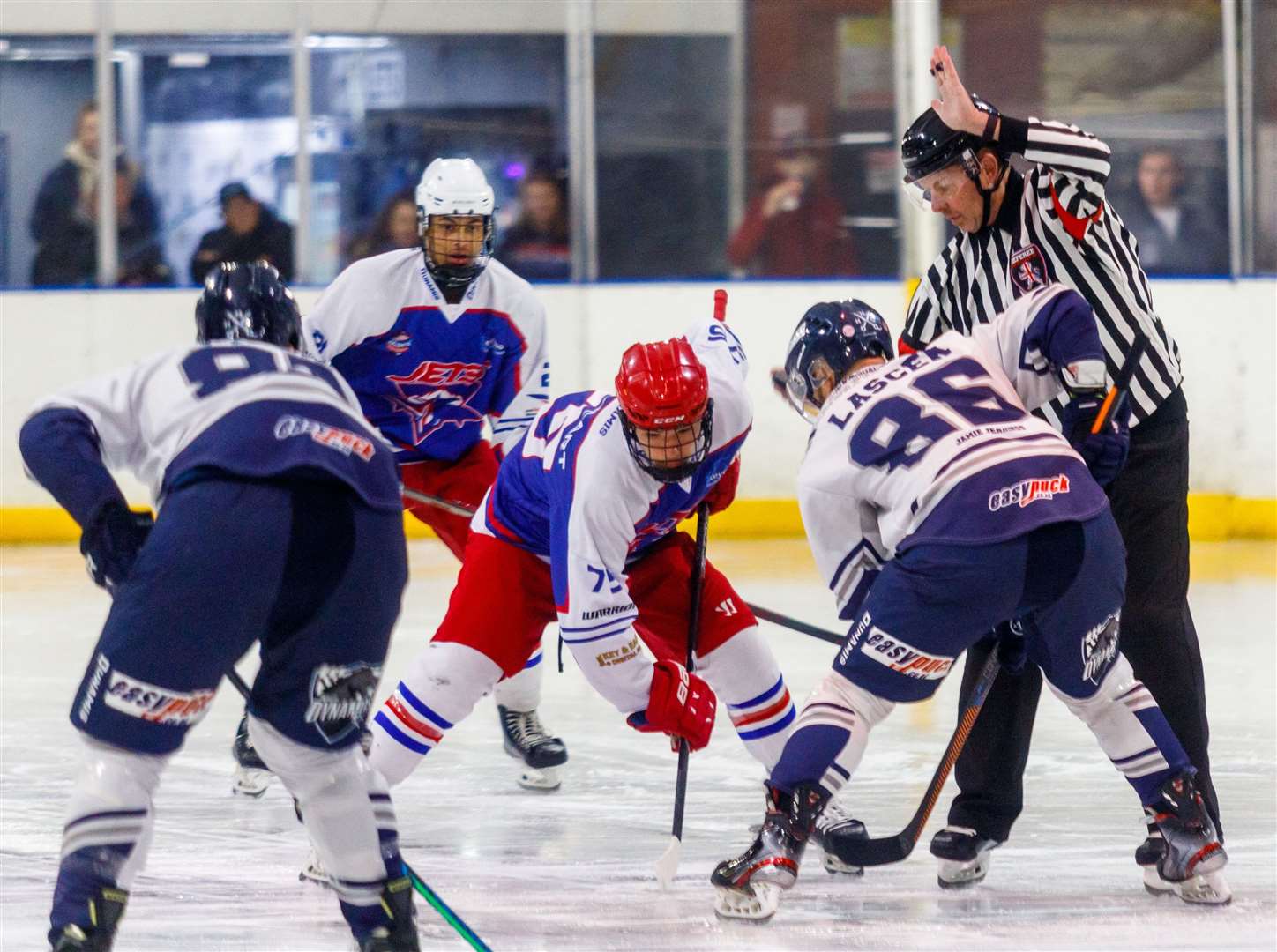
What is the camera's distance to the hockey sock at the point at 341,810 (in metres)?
2.33

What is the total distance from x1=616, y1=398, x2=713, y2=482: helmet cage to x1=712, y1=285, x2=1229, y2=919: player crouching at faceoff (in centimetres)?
17

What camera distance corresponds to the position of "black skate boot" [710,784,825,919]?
2.62 metres

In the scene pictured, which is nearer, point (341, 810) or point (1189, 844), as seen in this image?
point (341, 810)

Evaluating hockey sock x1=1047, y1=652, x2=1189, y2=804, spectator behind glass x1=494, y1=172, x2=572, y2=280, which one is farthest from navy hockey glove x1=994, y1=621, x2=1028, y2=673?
spectator behind glass x1=494, y1=172, x2=572, y2=280

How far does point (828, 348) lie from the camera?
108 inches

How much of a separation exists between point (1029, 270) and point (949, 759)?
0.81 meters

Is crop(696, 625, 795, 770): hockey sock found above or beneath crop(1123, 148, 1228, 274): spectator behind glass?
beneath

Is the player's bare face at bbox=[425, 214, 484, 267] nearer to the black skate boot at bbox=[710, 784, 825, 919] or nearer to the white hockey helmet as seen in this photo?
the white hockey helmet

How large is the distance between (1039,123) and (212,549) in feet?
5.13

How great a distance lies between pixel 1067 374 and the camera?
2.73m

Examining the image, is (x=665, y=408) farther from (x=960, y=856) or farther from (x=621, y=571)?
(x=960, y=856)

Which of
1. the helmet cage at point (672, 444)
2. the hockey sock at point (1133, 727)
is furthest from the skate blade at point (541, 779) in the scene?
the hockey sock at point (1133, 727)

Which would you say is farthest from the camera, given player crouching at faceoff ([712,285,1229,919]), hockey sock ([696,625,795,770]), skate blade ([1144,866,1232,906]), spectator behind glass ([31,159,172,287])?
spectator behind glass ([31,159,172,287])

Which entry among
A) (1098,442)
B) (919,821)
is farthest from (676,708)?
(1098,442)
